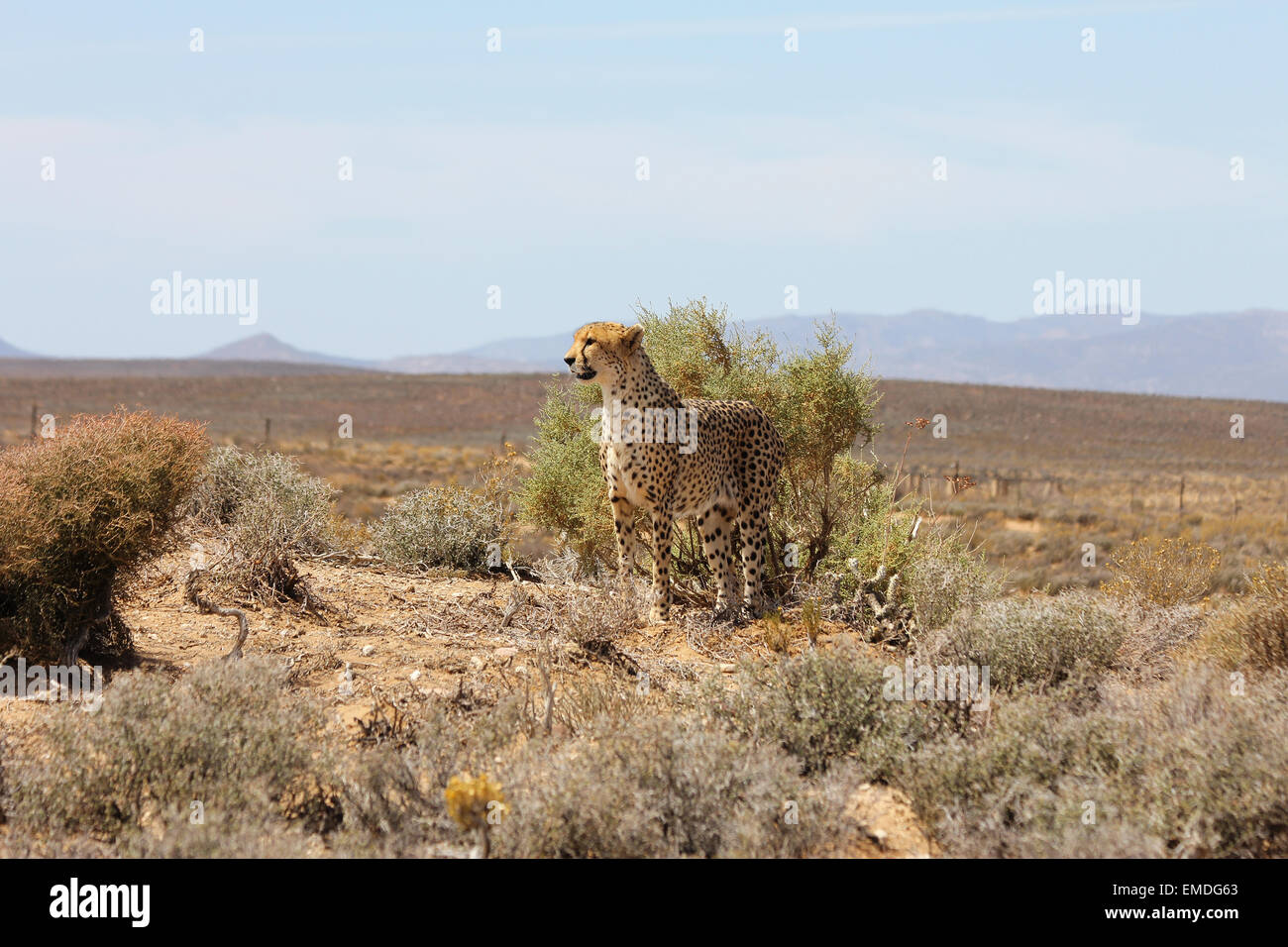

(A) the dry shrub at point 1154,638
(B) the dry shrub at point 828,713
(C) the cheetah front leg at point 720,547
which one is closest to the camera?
(B) the dry shrub at point 828,713

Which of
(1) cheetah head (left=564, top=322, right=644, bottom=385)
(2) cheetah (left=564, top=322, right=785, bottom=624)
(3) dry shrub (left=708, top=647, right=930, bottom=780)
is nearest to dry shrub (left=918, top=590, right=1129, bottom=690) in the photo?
(3) dry shrub (left=708, top=647, right=930, bottom=780)

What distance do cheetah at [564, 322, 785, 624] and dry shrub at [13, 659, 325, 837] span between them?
3450 mm

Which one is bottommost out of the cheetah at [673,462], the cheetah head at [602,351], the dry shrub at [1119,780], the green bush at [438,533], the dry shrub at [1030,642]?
the dry shrub at [1119,780]

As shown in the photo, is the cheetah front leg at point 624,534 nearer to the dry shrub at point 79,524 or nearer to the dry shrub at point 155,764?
the dry shrub at point 79,524

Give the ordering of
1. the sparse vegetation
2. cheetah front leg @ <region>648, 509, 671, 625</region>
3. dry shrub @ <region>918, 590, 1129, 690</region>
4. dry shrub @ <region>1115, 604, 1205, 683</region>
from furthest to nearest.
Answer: cheetah front leg @ <region>648, 509, 671, 625</region>, dry shrub @ <region>1115, 604, 1205, 683</region>, dry shrub @ <region>918, 590, 1129, 690</region>, the sparse vegetation

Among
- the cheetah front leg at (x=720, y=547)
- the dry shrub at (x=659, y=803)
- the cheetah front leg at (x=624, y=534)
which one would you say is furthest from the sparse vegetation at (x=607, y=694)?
the cheetah front leg at (x=720, y=547)

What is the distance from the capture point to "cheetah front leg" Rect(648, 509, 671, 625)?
830 centimetres

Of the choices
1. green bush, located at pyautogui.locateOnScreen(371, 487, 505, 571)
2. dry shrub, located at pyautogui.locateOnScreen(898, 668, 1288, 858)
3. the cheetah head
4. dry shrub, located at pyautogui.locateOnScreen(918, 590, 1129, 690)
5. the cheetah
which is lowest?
dry shrub, located at pyautogui.locateOnScreen(898, 668, 1288, 858)

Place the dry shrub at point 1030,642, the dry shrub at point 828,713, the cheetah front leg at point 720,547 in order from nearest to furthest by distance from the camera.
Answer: the dry shrub at point 828,713 < the dry shrub at point 1030,642 < the cheetah front leg at point 720,547

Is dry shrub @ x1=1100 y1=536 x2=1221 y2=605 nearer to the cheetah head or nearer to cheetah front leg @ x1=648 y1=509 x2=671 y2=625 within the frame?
cheetah front leg @ x1=648 y1=509 x2=671 y2=625

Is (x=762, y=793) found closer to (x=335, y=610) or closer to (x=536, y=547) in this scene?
(x=335, y=610)

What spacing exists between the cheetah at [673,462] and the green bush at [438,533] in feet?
9.38

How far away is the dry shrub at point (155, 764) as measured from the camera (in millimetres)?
4754
